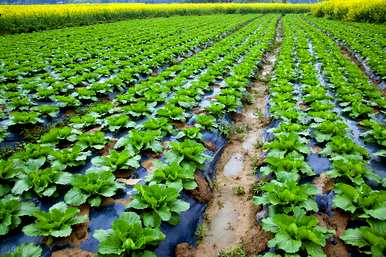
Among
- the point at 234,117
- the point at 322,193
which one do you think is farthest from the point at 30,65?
the point at 322,193

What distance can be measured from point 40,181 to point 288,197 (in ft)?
9.70

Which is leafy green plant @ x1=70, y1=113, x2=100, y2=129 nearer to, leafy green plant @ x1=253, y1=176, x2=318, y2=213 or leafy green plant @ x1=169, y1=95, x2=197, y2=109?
leafy green plant @ x1=169, y1=95, x2=197, y2=109

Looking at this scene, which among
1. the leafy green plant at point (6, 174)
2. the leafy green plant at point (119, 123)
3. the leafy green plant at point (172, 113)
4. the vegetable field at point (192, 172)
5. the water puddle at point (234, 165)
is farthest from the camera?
the leafy green plant at point (172, 113)

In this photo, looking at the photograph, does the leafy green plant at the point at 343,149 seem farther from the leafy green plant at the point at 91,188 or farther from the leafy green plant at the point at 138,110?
the leafy green plant at the point at 138,110

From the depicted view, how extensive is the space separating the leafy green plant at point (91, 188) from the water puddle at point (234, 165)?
2.19 metres

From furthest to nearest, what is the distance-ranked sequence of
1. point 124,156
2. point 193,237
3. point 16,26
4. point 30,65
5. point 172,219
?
point 16,26 < point 30,65 < point 124,156 < point 193,237 < point 172,219

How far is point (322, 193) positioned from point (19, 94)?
Answer: 702 cm

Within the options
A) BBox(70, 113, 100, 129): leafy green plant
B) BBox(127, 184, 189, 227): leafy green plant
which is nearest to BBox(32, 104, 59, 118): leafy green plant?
BBox(70, 113, 100, 129): leafy green plant

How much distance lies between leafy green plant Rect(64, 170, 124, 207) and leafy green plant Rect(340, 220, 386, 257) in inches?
103

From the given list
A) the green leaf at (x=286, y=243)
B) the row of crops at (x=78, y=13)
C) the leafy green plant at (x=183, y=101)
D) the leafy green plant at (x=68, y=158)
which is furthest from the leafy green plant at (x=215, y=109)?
the row of crops at (x=78, y=13)

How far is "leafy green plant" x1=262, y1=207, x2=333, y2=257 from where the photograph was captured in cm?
294

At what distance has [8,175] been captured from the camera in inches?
152

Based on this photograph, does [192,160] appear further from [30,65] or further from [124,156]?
[30,65]

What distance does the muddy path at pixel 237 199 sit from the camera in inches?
149
